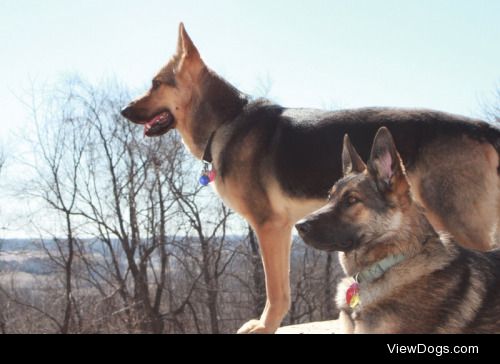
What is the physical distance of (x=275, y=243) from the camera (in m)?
5.60

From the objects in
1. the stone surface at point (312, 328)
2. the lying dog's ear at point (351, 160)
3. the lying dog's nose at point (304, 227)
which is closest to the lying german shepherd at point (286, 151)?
the lying dog's ear at point (351, 160)

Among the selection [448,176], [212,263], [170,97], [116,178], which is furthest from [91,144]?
[448,176]

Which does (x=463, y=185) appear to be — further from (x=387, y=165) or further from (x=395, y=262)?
(x=395, y=262)

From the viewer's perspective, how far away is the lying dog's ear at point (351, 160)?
4070 millimetres

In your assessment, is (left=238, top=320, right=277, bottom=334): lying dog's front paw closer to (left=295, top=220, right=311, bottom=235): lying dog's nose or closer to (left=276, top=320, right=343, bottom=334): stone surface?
(left=276, top=320, right=343, bottom=334): stone surface

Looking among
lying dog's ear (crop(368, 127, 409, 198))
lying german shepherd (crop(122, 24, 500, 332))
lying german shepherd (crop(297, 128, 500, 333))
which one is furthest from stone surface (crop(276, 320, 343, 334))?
lying dog's ear (crop(368, 127, 409, 198))

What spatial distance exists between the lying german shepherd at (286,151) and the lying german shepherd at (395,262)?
1.08 metres

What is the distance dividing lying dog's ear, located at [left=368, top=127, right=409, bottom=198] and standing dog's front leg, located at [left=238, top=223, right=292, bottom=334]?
6.74 feet

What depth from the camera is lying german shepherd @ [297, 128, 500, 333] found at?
133 inches

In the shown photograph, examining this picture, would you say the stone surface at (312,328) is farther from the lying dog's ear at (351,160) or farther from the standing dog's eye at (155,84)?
the standing dog's eye at (155,84)

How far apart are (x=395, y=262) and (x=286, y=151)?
2.28 metres
